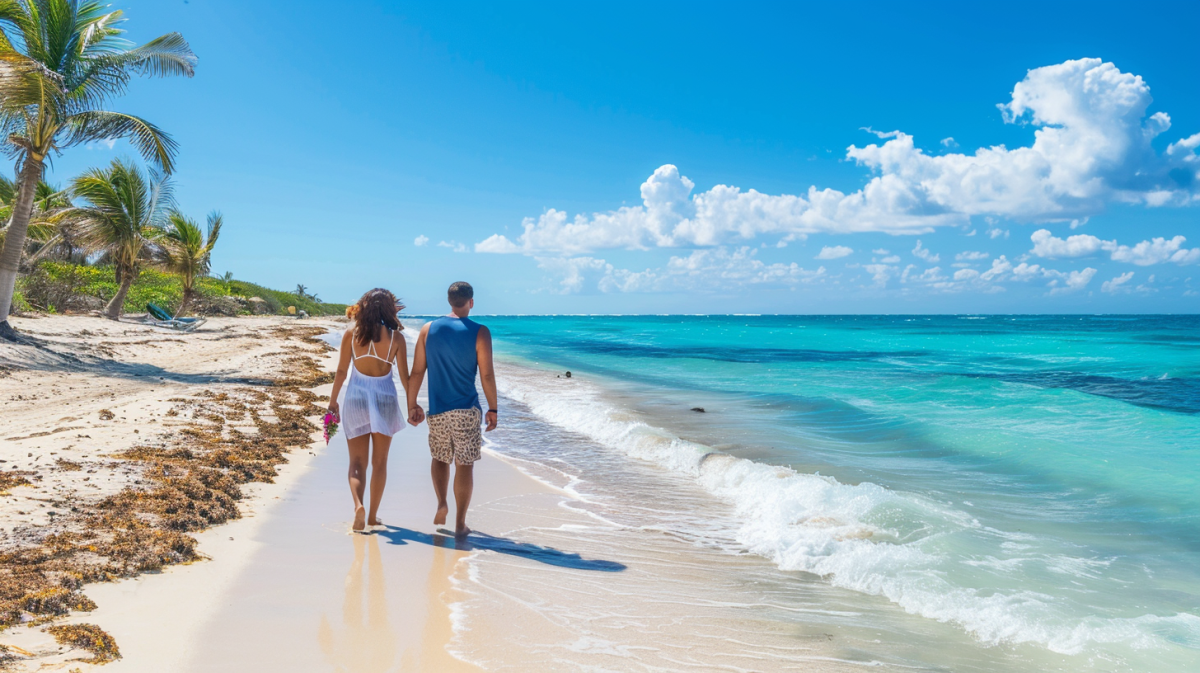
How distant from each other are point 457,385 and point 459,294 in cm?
71

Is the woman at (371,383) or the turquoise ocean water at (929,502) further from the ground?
the woman at (371,383)

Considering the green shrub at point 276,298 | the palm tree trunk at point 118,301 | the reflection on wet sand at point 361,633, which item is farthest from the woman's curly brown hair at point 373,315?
the green shrub at point 276,298

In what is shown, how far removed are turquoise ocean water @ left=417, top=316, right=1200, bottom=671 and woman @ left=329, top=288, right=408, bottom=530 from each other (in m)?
1.79

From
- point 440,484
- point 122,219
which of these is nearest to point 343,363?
point 440,484

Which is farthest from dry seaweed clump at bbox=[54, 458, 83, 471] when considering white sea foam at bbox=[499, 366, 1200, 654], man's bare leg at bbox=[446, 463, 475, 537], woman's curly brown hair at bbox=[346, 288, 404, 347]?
white sea foam at bbox=[499, 366, 1200, 654]

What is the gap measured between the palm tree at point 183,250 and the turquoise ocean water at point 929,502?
70.3 ft

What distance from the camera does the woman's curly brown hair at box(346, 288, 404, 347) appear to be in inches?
196

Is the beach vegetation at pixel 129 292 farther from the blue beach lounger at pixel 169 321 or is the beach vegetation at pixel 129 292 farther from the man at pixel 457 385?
the man at pixel 457 385

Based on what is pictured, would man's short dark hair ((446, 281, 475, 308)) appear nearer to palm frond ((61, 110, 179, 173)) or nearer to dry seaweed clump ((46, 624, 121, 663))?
dry seaweed clump ((46, 624, 121, 663))

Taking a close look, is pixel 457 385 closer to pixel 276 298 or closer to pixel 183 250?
pixel 183 250

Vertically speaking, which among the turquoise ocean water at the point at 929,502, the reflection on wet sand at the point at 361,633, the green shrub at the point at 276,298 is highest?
the green shrub at the point at 276,298

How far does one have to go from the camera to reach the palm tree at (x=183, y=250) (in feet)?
98.6

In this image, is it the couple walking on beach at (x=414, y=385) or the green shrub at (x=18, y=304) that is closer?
the couple walking on beach at (x=414, y=385)

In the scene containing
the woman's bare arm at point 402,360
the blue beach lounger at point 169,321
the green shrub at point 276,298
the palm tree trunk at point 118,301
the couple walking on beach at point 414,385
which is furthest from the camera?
the green shrub at point 276,298
